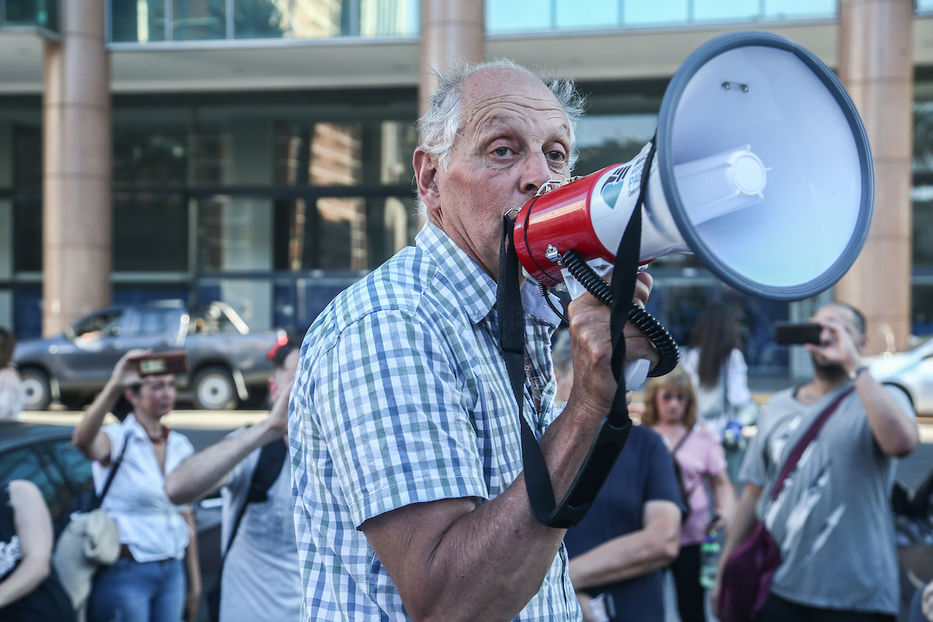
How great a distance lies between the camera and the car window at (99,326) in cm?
1571

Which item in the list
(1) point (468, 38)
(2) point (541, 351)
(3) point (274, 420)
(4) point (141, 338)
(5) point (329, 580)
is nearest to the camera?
(5) point (329, 580)

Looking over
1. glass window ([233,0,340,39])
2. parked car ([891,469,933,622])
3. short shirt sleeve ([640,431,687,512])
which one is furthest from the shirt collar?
glass window ([233,0,340,39])

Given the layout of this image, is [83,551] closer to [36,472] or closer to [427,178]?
[36,472]

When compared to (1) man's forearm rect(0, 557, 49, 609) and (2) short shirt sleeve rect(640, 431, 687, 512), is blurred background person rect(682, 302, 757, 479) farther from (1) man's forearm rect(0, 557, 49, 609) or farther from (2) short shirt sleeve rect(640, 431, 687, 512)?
(1) man's forearm rect(0, 557, 49, 609)

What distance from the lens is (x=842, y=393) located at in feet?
12.6

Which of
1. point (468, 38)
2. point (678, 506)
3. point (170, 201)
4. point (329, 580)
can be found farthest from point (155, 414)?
point (170, 201)

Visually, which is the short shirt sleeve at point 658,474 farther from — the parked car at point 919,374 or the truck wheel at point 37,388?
the truck wheel at point 37,388

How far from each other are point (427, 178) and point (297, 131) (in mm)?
21929

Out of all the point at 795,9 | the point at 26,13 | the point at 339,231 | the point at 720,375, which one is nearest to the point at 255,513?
the point at 720,375

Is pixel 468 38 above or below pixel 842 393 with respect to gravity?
above

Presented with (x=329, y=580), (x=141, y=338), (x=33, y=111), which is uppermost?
(x=33, y=111)

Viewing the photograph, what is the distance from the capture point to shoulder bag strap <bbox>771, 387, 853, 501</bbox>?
3801 mm

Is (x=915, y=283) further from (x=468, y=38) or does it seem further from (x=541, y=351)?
(x=541, y=351)

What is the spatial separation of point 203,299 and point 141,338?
7.76 meters
